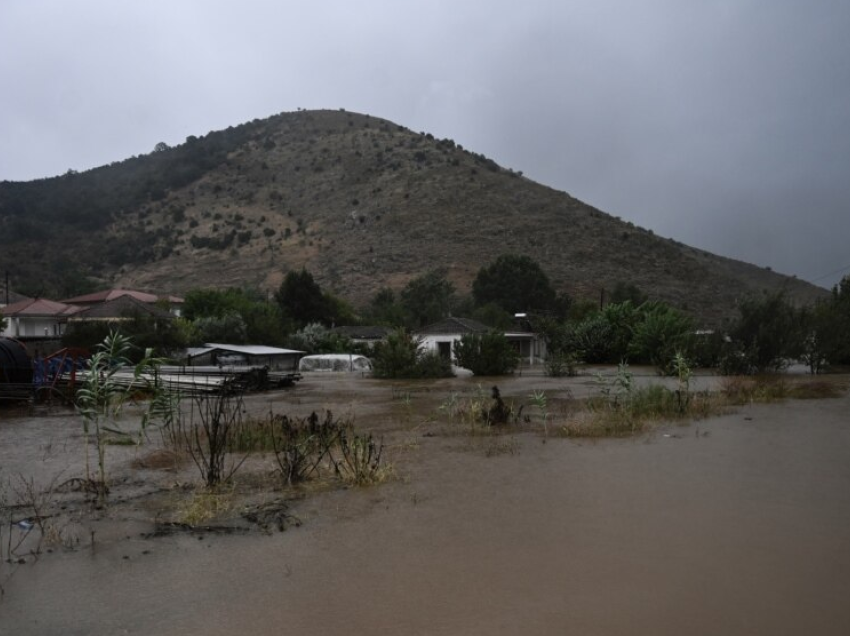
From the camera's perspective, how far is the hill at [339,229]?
7000 centimetres

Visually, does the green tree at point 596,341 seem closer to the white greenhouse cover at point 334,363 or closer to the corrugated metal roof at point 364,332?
the white greenhouse cover at point 334,363

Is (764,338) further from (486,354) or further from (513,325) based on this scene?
(513,325)

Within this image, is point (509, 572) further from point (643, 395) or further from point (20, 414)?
point (20, 414)

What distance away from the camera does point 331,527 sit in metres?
8.48

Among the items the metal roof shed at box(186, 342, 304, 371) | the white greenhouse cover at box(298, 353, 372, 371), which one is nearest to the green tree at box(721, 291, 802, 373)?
the white greenhouse cover at box(298, 353, 372, 371)

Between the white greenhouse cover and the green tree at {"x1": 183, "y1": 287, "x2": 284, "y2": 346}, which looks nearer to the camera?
the white greenhouse cover

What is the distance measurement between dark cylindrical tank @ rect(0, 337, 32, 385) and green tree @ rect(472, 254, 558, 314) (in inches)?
1658

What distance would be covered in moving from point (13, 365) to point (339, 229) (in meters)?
55.2

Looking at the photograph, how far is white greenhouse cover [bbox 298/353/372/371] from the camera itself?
136ft

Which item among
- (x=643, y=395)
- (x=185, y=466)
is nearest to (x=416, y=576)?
(x=185, y=466)

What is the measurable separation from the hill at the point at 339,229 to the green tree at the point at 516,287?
151 inches

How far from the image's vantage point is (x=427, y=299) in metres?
60.9

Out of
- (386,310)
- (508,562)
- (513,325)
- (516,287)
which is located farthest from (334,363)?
(508,562)

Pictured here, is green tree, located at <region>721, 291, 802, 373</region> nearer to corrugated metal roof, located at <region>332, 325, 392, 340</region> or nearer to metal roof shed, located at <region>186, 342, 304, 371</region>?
metal roof shed, located at <region>186, 342, 304, 371</region>
